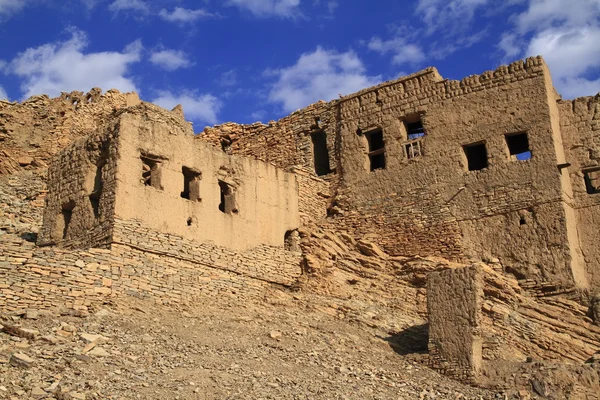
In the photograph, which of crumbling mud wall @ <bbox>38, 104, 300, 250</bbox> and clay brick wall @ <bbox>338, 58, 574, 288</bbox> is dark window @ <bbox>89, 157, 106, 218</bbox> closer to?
crumbling mud wall @ <bbox>38, 104, 300, 250</bbox>

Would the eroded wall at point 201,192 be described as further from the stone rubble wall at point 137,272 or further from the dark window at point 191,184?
the stone rubble wall at point 137,272

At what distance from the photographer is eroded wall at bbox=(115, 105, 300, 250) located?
19.4 m

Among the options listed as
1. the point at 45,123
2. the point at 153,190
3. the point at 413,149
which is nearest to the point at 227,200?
the point at 153,190

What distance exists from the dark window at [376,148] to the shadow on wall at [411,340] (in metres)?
6.69

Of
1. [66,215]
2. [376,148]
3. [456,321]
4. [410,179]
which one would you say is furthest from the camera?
[376,148]

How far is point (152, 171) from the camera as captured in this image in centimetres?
2012

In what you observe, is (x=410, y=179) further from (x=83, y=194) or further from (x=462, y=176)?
(x=83, y=194)

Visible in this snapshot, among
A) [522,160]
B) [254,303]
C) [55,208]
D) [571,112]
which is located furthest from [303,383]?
[571,112]

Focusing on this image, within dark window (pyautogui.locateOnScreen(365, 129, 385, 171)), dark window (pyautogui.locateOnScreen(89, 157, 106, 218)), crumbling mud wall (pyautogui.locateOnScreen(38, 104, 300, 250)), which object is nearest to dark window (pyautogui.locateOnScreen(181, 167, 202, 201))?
crumbling mud wall (pyautogui.locateOnScreen(38, 104, 300, 250))

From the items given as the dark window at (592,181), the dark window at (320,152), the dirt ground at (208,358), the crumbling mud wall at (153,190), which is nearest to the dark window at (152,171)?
the crumbling mud wall at (153,190)

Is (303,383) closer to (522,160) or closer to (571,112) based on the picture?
(522,160)

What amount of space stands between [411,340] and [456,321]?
5.94 feet

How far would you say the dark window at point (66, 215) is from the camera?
20.2 m

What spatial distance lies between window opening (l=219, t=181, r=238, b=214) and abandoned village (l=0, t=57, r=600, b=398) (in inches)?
1.5
